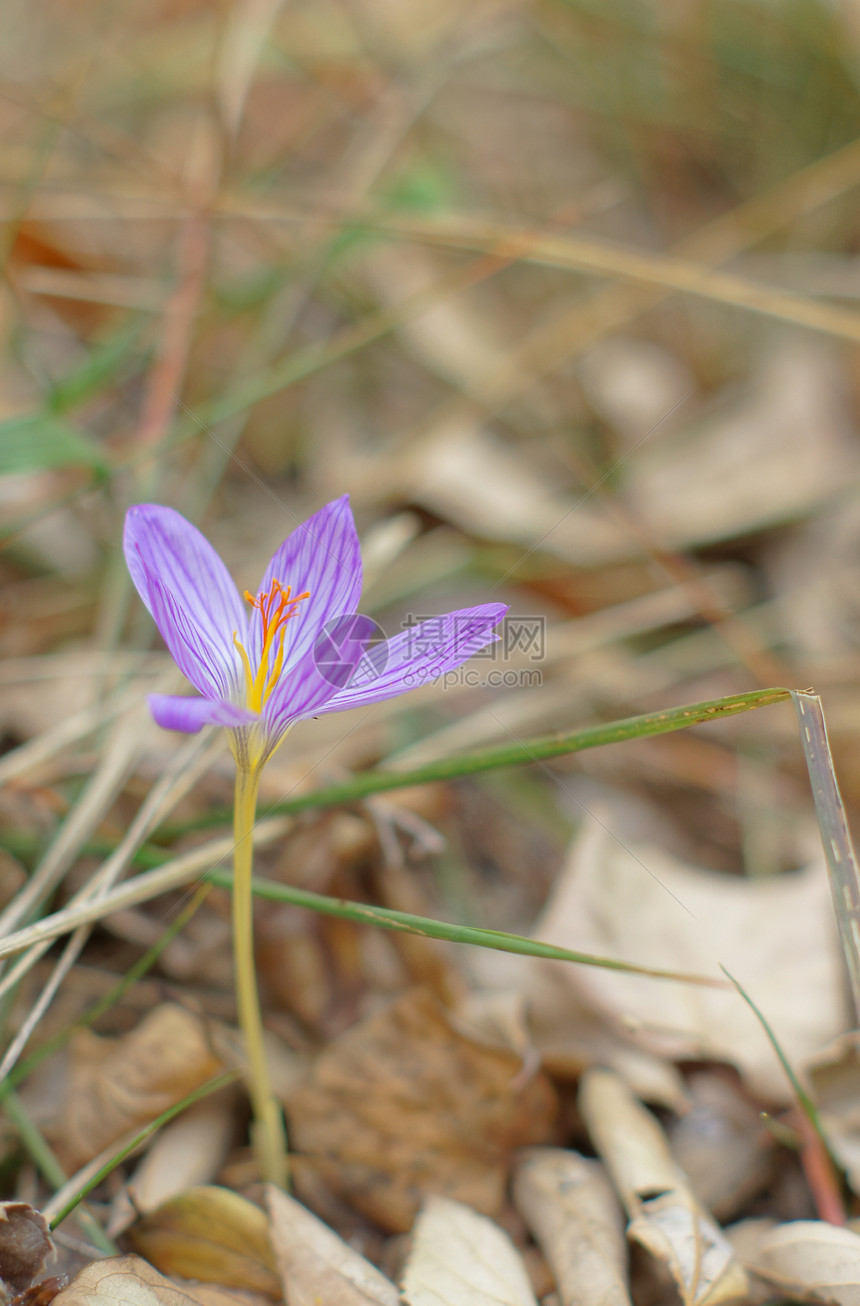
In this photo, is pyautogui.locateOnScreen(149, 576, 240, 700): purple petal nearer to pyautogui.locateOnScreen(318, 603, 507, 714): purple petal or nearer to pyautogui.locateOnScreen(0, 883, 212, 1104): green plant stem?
pyautogui.locateOnScreen(318, 603, 507, 714): purple petal

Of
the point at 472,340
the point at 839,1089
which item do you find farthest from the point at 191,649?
the point at 472,340

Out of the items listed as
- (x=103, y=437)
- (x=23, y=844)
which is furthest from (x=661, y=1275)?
(x=103, y=437)

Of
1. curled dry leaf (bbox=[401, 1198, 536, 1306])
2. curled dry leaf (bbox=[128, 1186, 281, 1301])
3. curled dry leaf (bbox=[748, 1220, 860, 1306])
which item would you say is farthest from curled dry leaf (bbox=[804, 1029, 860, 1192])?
curled dry leaf (bbox=[128, 1186, 281, 1301])

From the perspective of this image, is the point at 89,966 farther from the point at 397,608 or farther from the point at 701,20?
the point at 701,20

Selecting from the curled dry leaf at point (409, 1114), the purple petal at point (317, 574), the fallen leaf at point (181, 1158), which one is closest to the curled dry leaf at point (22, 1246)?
the fallen leaf at point (181, 1158)

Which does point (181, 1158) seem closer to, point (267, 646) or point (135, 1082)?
point (135, 1082)

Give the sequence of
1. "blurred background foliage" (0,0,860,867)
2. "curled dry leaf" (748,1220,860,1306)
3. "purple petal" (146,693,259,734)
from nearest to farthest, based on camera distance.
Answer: "purple petal" (146,693,259,734) → "curled dry leaf" (748,1220,860,1306) → "blurred background foliage" (0,0,860,867)

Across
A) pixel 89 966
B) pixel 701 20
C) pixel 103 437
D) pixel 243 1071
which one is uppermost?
pixel 701 20
